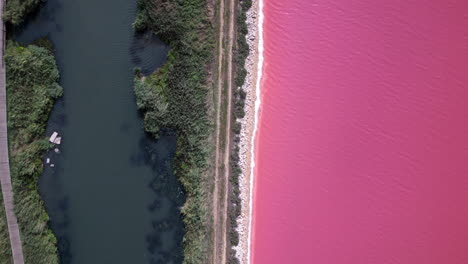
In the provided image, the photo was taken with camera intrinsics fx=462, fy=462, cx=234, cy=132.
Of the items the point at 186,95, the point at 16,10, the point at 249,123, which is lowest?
the point at 249,123

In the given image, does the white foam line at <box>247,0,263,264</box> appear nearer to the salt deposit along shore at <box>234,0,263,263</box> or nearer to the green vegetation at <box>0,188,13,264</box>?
the salt deposit along shore at <box>234,0,263,263</box>

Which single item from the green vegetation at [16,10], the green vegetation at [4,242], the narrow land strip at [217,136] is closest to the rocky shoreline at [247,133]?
the narrow land strip at [217,136]

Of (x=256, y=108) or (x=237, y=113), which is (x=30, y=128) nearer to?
(x=237, y=113)

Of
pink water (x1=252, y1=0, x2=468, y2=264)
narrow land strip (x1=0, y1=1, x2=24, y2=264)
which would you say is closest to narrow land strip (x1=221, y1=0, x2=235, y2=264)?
pink water (x1=252, y1=0, x2=468, y2=264)

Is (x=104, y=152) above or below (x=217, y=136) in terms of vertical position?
below

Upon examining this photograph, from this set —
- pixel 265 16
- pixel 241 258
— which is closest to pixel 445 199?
pixel 241 258

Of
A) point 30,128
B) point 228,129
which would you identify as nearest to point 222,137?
point 228,129
